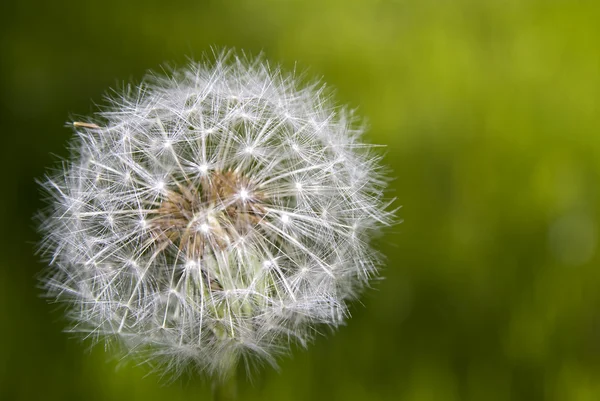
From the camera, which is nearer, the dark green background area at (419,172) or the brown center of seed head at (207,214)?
the brown center of seed head at (207,214)

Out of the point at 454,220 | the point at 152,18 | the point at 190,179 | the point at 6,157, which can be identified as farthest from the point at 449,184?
the point at 6,157

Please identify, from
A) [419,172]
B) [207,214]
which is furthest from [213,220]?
[419,172]

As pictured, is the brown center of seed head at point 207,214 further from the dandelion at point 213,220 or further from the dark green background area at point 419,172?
the dark green background area at point 419,172

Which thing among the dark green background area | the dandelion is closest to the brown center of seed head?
the dandelion

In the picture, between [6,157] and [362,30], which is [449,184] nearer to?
[362,30]

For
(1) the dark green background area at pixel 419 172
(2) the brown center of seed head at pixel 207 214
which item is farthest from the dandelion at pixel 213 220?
(1) the dark green background area at pixel 419 172

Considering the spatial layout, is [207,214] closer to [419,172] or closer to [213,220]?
[213,220]

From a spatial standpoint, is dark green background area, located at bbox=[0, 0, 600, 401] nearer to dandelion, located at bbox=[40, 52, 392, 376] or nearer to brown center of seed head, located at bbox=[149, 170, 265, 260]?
dandelion, located at bbox=[40, 52, 392, 376]

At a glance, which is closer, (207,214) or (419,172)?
(207,214)

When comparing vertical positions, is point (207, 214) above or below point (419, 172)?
below
